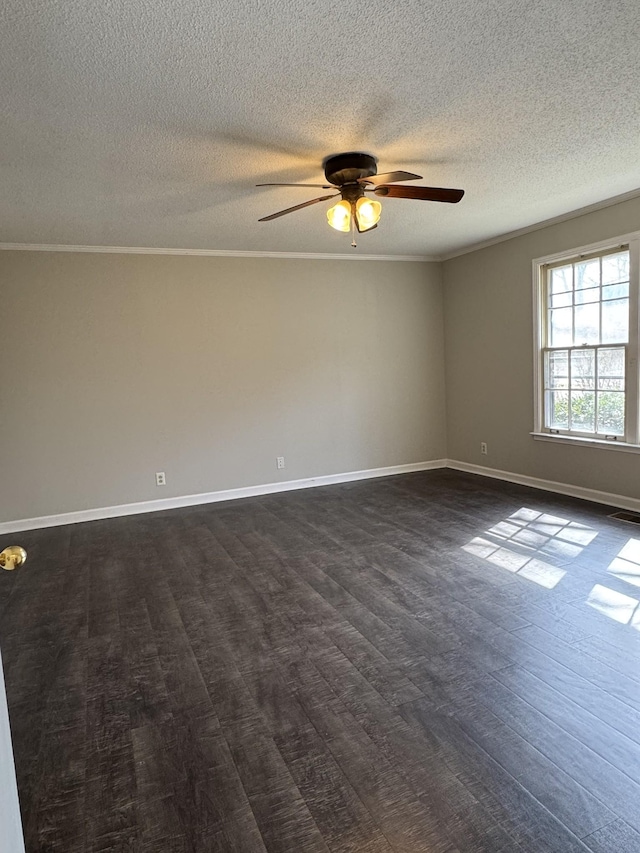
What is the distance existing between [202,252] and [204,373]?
47.9 inches

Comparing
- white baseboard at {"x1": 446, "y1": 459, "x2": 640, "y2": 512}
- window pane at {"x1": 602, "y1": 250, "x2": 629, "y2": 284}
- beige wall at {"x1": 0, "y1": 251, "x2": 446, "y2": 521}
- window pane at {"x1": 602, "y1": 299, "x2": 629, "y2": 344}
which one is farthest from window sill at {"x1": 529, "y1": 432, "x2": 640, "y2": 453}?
beige wall at {"x1": 0, "y1": 251, "x2": 446, "y2": 521}

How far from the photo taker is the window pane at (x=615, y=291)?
4.25 m

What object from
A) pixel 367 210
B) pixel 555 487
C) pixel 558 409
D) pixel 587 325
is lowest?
pixel 555 487

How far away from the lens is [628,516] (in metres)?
4.16

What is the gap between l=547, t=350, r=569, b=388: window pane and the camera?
16.0 ft

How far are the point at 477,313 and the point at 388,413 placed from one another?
153cm

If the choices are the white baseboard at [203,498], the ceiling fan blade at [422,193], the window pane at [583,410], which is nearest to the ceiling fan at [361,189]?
the ceiling fan blade at [422,193]

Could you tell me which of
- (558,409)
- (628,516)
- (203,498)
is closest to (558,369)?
(558,409)

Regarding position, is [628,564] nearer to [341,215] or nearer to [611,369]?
[611,369]

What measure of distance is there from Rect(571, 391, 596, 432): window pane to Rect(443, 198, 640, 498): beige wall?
0.22 meters

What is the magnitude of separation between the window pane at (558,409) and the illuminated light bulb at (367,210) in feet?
9.37

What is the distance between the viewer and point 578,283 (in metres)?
4.68

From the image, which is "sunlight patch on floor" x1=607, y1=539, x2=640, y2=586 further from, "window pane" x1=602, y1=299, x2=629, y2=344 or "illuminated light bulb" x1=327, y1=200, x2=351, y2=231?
"illuminated light bulb" x1=327, y1=200, x2=351, y2=231

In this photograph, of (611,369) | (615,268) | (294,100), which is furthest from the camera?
(611,369)
